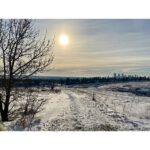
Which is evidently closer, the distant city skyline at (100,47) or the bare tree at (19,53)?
the distant city skyline at (100,47)

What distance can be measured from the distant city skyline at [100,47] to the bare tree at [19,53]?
0.25m

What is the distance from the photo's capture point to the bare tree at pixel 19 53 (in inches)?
287

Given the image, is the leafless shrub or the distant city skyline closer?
the distant city skyline

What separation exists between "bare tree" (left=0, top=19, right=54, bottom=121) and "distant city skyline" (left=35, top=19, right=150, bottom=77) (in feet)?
0.80

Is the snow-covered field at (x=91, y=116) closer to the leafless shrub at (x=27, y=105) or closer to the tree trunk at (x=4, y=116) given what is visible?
the leafless shrub at (x=27, y=105)

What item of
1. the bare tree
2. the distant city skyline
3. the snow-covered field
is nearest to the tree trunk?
the bare tree

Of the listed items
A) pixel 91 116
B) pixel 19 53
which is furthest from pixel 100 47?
pixel 19 53

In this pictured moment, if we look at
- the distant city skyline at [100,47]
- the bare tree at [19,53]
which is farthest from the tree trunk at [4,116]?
the distant city skyline at [100,47]

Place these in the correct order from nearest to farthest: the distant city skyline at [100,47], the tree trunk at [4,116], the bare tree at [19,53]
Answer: the distant city skyline at [100,47], the bare tree at [19,53], the tree trunk at [4,116]

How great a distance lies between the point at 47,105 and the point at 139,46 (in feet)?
6.80

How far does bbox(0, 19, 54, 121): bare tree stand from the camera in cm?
729

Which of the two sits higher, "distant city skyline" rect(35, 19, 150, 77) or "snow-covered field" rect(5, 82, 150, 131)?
"distant city skyline" rect(35, 19, 150, 77)

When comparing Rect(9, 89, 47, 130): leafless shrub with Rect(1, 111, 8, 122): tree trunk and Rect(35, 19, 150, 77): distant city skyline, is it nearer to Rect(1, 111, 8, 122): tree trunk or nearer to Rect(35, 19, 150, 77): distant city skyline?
Rect(1, 111, 8, 122): tree trunk
